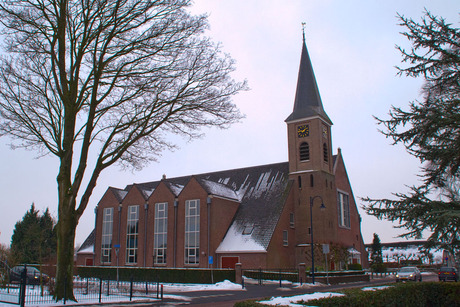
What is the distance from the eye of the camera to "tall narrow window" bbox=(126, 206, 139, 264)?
145 feet

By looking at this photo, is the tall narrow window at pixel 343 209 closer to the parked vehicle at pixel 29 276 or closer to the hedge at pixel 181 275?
the hedge at pixel 181 275

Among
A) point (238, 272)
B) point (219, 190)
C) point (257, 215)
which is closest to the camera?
point (238, 272)

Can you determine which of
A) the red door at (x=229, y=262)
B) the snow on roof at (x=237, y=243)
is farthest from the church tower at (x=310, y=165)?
the red door at (x=229, y=262)

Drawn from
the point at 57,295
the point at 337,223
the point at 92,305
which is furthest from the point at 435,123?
the point at 337,223

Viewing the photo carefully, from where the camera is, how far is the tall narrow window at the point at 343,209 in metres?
44.1

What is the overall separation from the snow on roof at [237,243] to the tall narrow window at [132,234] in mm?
10440

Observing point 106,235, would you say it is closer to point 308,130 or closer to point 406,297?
point 308,130

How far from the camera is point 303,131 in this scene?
140 ft

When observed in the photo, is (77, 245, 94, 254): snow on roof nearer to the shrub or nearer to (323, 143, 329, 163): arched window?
(323, 143, 329, 163): arched window

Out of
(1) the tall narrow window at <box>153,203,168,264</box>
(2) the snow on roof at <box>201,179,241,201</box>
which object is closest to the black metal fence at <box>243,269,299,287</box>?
(2) the snow on roof at <box>201,179,241,201</box>

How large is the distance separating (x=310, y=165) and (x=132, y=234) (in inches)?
799

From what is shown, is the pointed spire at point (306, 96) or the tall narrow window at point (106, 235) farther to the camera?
the tall narrow window at point (106, 235)

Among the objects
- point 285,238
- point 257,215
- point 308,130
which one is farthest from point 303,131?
point 285,238

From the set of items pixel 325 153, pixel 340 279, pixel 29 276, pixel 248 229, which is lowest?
pixel 340 279
